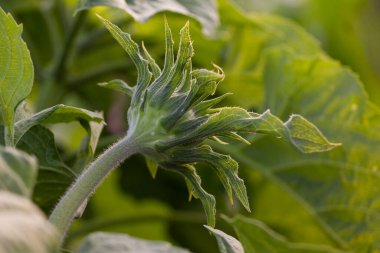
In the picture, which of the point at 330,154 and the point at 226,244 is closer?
the point at 226,244

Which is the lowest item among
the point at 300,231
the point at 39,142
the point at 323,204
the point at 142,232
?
the point at 142,232

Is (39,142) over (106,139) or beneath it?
over

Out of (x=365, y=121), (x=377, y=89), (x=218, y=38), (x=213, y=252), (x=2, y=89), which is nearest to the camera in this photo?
(x=2, y=89)

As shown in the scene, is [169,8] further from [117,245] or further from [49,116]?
[117,245]

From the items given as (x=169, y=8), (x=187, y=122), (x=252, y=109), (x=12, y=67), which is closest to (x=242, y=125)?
(x=187, y=122)

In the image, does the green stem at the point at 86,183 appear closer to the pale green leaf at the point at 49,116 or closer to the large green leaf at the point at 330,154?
the pale green leaf at the point at 49,116

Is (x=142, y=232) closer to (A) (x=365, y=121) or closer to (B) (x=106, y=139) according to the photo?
(B) (x=106, y=139)

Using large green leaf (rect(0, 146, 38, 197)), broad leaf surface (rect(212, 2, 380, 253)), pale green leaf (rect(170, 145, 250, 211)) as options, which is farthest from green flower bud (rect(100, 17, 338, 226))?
broad leaf surface (rect(212, 2, 380, 253))

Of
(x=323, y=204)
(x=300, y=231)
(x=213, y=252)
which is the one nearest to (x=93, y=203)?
(x=213, y=252)
